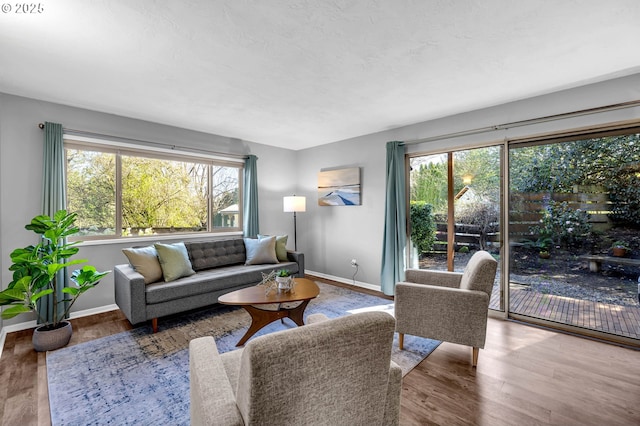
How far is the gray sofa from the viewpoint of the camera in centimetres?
286

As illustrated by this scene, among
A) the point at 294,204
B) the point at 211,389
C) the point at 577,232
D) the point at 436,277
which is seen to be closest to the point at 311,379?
the point at 211,389

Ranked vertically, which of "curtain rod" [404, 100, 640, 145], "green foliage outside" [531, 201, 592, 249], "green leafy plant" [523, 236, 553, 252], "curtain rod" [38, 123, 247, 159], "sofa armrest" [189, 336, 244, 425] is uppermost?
"curtain rod" [404, 100, 640, 145]

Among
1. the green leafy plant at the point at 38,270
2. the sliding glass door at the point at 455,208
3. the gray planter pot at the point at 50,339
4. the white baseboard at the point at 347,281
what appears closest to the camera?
the green leafy plant at the point at 38,270

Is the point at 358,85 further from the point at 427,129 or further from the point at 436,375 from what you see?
the point at 436,375

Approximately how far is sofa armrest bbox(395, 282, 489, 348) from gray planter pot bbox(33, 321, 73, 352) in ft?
10.4

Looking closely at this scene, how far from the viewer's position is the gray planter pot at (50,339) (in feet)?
8.34

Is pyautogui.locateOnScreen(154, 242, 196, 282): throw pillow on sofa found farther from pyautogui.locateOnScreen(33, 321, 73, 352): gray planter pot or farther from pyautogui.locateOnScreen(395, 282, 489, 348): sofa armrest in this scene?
pyautogui.locateOnScreen(395, 282, 489, 348): sofa armrest

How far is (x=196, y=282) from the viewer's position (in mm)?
3227

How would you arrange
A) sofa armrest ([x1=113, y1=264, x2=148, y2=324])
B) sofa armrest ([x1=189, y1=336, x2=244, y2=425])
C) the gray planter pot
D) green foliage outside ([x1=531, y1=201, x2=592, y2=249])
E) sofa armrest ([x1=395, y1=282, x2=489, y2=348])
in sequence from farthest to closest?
green foliage outside ([x1=531, y1=201, x2=592, y2=249]) → sofa armrest ([x1=113, y1=264, x2=148, y2=324]) → the gray planter pot → sofa armrest ([x1=395, y1=282, x2=489, y2=348]) → sofa armrest ([x1=189, y1=336, x2=244, y2=425])

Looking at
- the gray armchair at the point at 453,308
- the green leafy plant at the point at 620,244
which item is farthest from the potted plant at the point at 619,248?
the gray armchair at the point at 453,308

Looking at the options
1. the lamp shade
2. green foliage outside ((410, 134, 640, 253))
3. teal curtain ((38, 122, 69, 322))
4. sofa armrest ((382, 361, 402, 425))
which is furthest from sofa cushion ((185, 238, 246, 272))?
sofa armrest ((382, 361, 402, 425))

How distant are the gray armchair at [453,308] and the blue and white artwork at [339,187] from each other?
236 centimetres

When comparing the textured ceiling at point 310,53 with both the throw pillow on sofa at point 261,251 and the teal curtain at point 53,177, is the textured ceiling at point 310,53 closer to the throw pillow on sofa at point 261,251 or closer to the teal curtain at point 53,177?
the teal curtain at point 53,177

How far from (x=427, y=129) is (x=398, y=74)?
1.55 m
